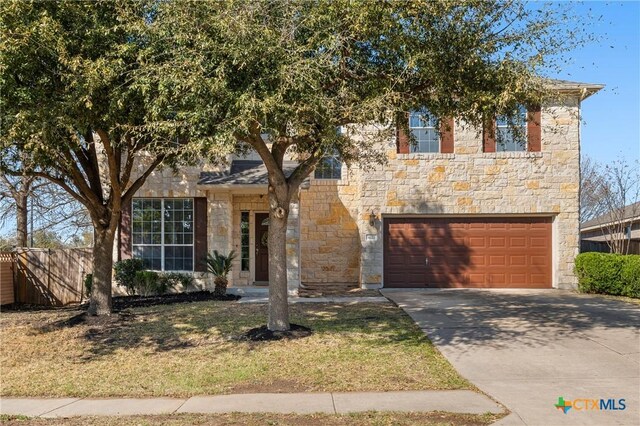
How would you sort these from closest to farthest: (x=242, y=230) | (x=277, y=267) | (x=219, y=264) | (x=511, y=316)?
(x=277, y=267), (x=511, y=316), (x=219, y=264), (x=242, y=230)

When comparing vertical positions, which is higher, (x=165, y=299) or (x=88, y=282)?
(x=88, y=282)

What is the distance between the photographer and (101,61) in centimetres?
852

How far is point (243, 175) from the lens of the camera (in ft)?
55.4

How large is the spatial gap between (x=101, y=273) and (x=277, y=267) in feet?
14.9

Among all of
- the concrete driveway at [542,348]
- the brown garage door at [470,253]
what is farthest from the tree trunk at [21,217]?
the concrete driveway at [542,348]

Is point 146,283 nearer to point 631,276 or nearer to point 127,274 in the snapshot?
point 127,274

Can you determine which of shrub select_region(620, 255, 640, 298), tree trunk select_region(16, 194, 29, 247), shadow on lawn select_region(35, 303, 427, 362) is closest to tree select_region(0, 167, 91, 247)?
tree trunk select_region(16, 194, 29, 247)

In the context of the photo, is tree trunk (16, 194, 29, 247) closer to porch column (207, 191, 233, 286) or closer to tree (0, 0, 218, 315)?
porch column (207, 191, 233, 286)

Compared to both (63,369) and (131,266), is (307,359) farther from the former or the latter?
(131,266)

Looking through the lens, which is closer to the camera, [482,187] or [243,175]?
[243,175]

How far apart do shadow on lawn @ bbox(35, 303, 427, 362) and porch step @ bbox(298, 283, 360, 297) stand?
8.10ft

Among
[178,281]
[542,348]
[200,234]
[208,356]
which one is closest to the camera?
[208,356]

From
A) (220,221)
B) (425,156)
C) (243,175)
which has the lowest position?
(220,221)

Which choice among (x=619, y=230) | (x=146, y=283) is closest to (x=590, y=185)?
(x=619, y=230)
